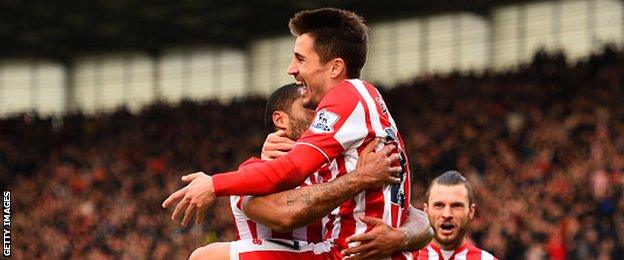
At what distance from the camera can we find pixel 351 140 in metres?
5.38

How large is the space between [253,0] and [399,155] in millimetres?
30748

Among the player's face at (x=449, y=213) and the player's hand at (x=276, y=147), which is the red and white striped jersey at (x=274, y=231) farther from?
the player's face at (x=449, y=213)

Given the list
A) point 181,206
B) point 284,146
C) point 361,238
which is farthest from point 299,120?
point 181,206

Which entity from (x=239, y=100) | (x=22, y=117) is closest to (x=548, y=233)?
(x=239, y=100)

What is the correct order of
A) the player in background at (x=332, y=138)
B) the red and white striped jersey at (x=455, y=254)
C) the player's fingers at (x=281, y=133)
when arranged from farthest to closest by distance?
the red and white striped jersey at (x=455, y=254) < the player's fingers at (x=281, y=133) < the player in background at (x=332, y=138)

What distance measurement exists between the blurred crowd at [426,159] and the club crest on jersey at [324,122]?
9336 millimetres

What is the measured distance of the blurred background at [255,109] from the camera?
19375mm

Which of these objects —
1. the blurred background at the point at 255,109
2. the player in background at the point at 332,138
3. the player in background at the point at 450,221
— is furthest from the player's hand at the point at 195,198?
the blurred background at the point at 255,109

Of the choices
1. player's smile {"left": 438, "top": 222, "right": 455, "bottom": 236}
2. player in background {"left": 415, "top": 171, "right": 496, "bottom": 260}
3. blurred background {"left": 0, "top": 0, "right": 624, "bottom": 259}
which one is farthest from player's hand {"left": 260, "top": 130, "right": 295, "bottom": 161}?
blurred background {"left": 0, "top": 0, "right": 624, "bottom": 259}

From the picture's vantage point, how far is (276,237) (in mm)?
5793

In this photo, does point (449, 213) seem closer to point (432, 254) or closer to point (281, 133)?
point (432, 254)

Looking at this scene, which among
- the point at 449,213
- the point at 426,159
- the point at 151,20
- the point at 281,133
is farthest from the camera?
the point at 151,20

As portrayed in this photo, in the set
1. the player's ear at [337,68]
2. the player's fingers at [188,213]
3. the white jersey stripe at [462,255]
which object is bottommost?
the white jersey stripe at [462,255]

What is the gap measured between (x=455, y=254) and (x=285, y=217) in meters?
2.77
